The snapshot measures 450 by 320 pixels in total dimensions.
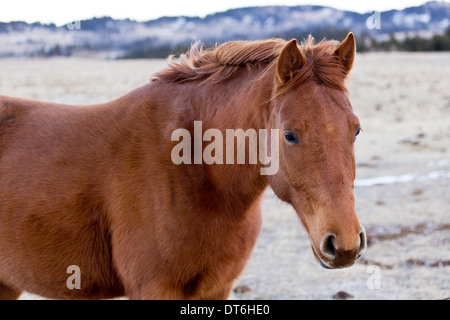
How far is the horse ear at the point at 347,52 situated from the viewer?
8.87 ft

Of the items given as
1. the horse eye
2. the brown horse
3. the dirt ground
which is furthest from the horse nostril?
the dirt ground

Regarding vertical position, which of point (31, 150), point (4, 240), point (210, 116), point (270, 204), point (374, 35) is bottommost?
point (270, 204)

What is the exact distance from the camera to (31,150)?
319cm

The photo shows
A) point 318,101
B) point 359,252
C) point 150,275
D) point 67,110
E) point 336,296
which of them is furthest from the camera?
point 336,296

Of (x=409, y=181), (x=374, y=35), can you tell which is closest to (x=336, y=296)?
(x=409, y=181)

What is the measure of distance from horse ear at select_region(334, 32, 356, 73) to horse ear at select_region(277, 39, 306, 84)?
25cm

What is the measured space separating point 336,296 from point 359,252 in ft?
9.18

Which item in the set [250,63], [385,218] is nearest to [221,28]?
[385,218]

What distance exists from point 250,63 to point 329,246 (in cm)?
122

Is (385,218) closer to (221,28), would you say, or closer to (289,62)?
(289,62)

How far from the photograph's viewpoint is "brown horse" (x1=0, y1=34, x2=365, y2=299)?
103 inches

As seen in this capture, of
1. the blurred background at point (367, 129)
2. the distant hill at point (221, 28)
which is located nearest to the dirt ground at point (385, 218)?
the blurred background at point (367, 129)

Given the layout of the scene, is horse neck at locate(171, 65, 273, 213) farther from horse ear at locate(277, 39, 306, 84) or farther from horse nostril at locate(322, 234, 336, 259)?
horse nostril at locate(322, 234, 336, 259)

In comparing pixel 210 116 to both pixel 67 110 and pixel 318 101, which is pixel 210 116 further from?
pixel 67 110
